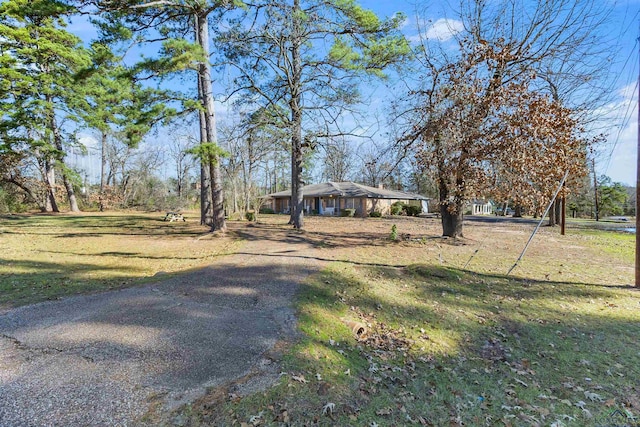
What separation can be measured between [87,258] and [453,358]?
31.4ft

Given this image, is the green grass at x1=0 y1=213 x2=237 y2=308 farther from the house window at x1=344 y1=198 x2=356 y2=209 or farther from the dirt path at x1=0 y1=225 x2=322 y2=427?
the house window at x1=344 y1=198 x2=356 y2=209

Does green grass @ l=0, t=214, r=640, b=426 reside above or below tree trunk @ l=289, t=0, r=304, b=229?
below

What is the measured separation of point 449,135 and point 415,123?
139cm

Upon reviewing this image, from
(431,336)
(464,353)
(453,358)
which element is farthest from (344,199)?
(453,358)

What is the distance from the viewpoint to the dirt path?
2514 mm

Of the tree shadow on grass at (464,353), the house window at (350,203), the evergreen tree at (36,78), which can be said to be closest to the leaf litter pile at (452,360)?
the tree shadow on grass at (464,353)

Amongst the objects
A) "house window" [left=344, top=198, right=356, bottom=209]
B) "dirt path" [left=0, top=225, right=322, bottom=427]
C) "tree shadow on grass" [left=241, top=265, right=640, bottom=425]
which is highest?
"house window" [left=344, top=198, right=356, bottom=209]

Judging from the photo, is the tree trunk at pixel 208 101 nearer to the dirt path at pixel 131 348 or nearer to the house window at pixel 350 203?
the dirt path at pixel 131 348

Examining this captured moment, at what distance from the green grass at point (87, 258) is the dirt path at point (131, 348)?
1.27 metres

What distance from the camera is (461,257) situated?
9.88 m

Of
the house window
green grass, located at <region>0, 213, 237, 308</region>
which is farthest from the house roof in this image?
green grass, located at <region>0, 213, 237, 308</region>

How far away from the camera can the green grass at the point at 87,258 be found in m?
6.00

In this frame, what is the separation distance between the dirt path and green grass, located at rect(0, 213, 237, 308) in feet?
4.17

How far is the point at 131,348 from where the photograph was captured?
3344mm
